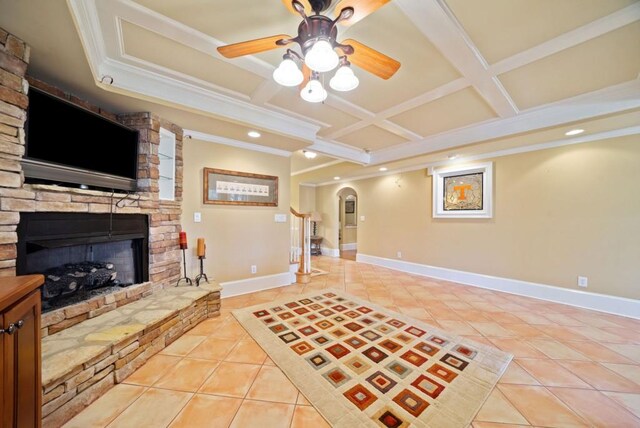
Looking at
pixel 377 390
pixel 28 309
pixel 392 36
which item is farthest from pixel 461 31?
pixel 28 309

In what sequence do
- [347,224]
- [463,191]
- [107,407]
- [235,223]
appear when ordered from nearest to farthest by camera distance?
1. [107,407]
2. [235,223]
3. [463,191]
4. [347,224]

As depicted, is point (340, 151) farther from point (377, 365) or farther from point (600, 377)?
point (600, 377)

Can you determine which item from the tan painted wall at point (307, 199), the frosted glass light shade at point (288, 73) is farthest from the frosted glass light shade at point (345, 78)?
the tan painted wall at point (307, 199)

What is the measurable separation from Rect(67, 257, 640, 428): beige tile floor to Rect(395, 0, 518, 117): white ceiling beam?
2424 mm

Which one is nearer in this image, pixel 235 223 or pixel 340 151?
pixel 235 223

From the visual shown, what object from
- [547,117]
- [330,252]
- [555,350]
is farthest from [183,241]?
[330,252]

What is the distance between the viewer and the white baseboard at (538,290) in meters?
2.88

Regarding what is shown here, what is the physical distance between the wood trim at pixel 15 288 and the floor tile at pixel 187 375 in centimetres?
110

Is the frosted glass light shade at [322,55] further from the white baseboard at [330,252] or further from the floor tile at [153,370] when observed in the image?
the white baseboard at [330,252]

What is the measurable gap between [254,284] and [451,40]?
3635mm

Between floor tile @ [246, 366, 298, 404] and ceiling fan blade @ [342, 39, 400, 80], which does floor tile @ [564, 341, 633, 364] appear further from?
ceiling fan blade @ [342, 39, 400, 80]

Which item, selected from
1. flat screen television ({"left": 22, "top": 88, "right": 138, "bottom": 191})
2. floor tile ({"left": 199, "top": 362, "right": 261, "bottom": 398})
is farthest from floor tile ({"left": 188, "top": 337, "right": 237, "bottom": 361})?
flat screen television ({"left": 22, "top": 88, "right": 138, "bottom": 191})

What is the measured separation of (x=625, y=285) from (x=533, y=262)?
0.86 meters

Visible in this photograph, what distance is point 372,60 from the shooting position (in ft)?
4.81
